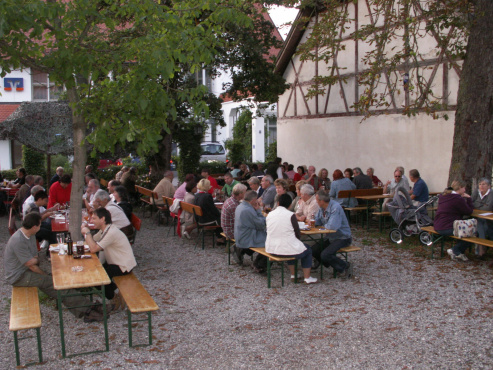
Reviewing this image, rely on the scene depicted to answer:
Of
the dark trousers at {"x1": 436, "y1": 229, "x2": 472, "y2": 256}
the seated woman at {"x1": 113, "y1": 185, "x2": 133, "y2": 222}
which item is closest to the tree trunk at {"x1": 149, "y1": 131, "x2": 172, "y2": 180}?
the seated woman at {"x1": 113, "y1": 185, "x2": 133, "y2": 222}

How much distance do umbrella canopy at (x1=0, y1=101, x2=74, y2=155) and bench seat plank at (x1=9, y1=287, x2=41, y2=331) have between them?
8.62 meters

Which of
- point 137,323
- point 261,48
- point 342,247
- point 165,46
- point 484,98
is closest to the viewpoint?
point 137,323

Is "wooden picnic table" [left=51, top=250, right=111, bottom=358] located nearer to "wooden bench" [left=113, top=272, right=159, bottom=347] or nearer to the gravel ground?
"wooden bench" [left=113, top=272, right=159, bottom=347]

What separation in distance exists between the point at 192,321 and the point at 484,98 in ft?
24.2

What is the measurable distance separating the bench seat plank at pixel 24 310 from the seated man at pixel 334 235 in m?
4.22

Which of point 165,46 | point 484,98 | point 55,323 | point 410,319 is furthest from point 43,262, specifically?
point 484,98

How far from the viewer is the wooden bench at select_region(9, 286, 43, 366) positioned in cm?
493

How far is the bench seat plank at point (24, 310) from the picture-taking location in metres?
4.93

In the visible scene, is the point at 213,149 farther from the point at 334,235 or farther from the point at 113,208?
the point at 334,235

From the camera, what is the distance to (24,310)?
209 inches

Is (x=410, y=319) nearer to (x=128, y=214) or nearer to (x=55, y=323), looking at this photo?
(x=55, y=323)

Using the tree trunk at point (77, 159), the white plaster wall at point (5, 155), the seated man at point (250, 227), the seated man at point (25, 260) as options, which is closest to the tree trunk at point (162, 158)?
the seated man at point (250, 227)

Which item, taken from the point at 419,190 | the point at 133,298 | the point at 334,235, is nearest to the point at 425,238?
the point at 419,190

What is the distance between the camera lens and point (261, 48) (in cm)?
1560
